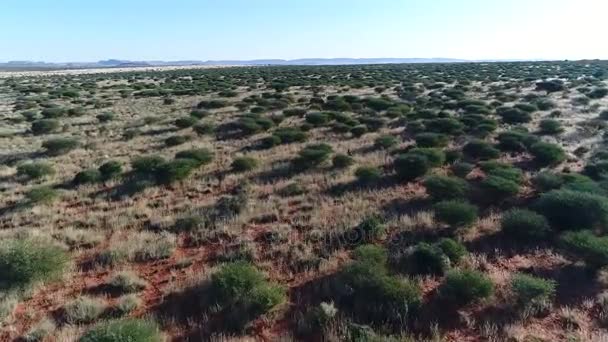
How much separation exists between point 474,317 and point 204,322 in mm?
4531

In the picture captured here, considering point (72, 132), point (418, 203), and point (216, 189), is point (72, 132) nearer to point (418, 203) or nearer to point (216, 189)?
point (216, 189)

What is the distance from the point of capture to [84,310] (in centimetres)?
765

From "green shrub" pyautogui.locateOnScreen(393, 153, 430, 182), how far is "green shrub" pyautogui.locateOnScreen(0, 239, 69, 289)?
34.6ft

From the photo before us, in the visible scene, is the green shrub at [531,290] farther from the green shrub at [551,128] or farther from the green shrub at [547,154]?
the green shrub at [551,128]

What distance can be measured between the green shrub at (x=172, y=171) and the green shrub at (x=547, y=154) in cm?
1324

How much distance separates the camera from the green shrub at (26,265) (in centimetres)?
861

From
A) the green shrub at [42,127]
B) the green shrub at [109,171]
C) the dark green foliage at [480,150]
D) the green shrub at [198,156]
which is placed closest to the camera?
the green shrub at [109,171]

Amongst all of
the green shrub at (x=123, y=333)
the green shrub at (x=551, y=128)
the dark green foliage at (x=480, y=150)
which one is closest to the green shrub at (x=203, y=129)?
the dark green foliage at (x=480, y=150)

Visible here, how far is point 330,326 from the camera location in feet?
23.6

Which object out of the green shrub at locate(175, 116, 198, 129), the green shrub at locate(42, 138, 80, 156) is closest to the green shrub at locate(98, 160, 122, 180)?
the green shrub at locate(42, 138, 80, 156)

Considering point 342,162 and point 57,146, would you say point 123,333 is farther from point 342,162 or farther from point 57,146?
point 57,146

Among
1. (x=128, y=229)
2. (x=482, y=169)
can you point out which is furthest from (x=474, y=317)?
(x=482, y=169)

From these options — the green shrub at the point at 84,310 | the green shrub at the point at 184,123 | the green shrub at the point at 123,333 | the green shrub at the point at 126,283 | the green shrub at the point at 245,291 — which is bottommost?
the green shrub at the point at 126,283

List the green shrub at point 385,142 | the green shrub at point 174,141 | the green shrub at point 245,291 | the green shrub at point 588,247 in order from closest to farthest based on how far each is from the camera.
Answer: the green shrub at point 245,291, the green shrub at point 588,247, the green shrub at point 385,142, the green shrub at point 174,141
